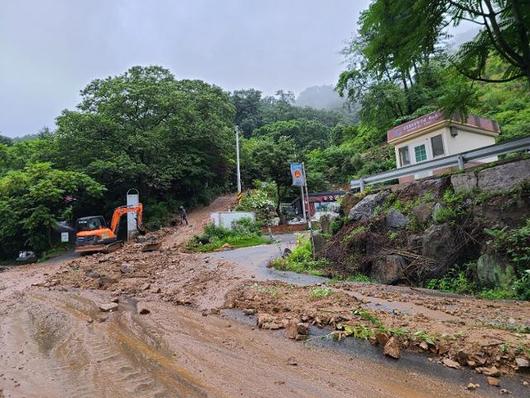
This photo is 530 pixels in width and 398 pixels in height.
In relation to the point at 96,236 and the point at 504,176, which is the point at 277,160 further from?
the point at 504,176

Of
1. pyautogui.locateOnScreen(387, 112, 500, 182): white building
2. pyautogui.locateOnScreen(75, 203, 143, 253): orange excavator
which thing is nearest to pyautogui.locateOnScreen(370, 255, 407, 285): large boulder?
pyautogui.locateOnScreen(387, 112, 500, 182): white building

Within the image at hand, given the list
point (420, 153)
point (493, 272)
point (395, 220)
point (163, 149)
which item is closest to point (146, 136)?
point (163, 149)

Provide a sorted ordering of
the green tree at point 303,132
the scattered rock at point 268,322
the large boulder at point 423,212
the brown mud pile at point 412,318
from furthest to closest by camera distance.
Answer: the green tree at point 303,132 → the large boulder at point 423,212 → the scattered rock at point 268,322 → the brown mud pile at point 412,318

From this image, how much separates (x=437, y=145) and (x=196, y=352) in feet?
58.9

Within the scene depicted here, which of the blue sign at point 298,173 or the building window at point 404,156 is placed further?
the building window at point 404,156

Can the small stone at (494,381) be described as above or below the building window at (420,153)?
below

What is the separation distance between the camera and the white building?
59.7ft

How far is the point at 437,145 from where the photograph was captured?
18.7 m

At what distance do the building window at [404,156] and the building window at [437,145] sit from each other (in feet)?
6.42

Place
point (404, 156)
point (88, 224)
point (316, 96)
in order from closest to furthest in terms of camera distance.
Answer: point (88, 224) → point (404, 156) → point (316, 96)

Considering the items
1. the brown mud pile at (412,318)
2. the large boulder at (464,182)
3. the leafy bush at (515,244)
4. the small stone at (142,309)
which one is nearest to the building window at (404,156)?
the large boulder at (464,182)

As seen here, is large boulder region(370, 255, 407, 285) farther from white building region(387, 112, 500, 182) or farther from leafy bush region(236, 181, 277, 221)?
leafy bush region(236, 181, 277, 221)

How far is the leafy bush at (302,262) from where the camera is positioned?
10562 mm

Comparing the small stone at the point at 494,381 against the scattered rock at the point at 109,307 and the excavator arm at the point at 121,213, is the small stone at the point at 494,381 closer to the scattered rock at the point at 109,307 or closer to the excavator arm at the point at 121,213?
the scattered rock at the point at 109,307
